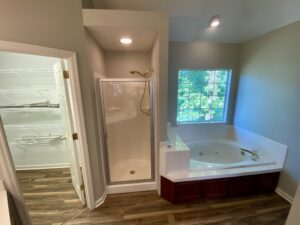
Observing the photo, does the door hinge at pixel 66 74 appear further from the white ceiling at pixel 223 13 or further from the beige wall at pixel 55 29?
the white ceiling at pixel 223 13

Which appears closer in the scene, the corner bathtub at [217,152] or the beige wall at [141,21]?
the beige wall at [141,21]

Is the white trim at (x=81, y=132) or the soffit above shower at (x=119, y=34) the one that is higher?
the soffit above shower at (x=119, y=34)

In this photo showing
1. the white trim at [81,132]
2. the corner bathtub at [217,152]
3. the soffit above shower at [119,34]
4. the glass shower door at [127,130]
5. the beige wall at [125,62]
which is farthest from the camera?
the corner bathtub at [217,152]

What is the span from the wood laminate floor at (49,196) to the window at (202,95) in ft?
8.02

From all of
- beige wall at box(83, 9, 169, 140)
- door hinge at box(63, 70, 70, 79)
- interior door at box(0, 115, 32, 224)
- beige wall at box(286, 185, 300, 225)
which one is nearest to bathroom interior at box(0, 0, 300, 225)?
beige wall at box(83, 9, 169, 140)

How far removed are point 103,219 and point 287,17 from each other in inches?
145

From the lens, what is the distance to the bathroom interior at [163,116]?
69.5 inches

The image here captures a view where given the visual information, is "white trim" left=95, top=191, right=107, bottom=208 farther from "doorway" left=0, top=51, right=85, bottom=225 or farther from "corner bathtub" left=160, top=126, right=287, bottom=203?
"corner bathtub" left=160, top=126, right=287, bottom=203

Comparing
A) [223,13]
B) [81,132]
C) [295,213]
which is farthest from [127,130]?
[223,13]

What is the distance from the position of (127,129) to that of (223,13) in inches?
99.3

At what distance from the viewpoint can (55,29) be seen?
53.9 inches

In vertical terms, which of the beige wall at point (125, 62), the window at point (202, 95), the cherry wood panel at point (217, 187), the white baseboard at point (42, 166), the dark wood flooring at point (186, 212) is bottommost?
the dark wood flooring at point (186, 212)

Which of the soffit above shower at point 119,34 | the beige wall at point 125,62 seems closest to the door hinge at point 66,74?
the soffit above shower at point 119,34

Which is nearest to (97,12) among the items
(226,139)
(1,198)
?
(1,198)
